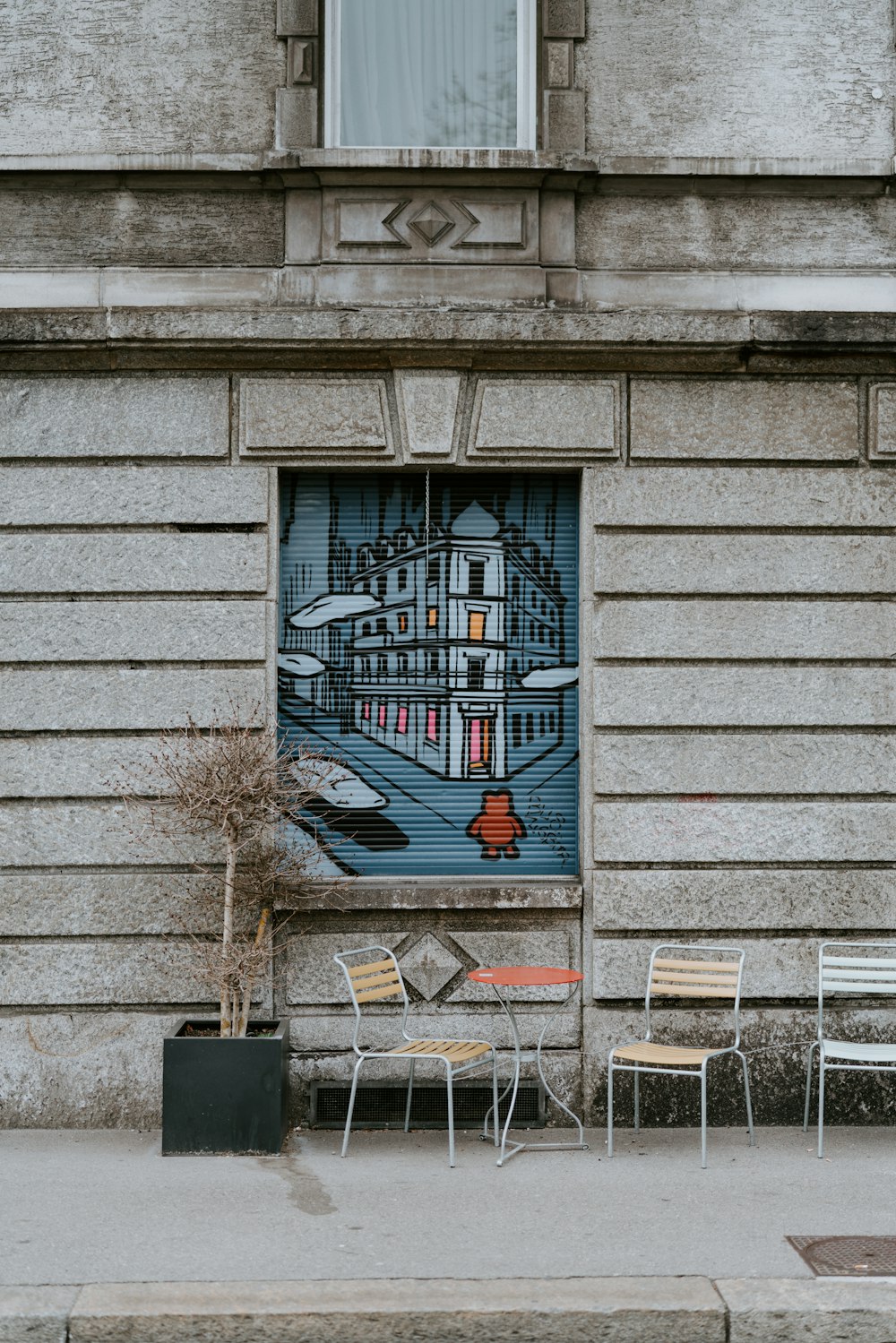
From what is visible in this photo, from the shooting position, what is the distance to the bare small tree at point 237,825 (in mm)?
6863

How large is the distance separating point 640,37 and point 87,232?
3.33m

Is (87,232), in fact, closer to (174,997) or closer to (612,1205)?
(174,997)

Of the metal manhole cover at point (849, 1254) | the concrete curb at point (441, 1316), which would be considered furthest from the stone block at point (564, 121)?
the concrete curb at point (441, 1316)

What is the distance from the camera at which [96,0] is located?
772cm

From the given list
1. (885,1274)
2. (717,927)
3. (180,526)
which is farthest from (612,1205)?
(180,526)

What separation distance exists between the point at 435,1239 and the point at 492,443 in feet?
13.6

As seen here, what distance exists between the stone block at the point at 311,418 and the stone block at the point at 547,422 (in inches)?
22.4

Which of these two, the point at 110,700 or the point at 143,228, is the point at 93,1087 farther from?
the point at 143,228

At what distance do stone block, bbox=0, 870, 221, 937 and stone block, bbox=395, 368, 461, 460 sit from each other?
2.73 m

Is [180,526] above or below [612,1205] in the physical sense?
above

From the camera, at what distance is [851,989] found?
711cm

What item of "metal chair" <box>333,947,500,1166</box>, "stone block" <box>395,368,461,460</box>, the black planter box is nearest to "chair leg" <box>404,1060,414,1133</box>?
"metal chair" <box>333,947,500,1166</box>

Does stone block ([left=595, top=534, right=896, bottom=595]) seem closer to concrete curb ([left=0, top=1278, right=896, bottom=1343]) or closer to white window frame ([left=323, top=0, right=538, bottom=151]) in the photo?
white window frame ([left=323, top=0, right=538, bottom=151])

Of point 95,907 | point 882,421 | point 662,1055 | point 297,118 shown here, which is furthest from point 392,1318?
point 297,118
